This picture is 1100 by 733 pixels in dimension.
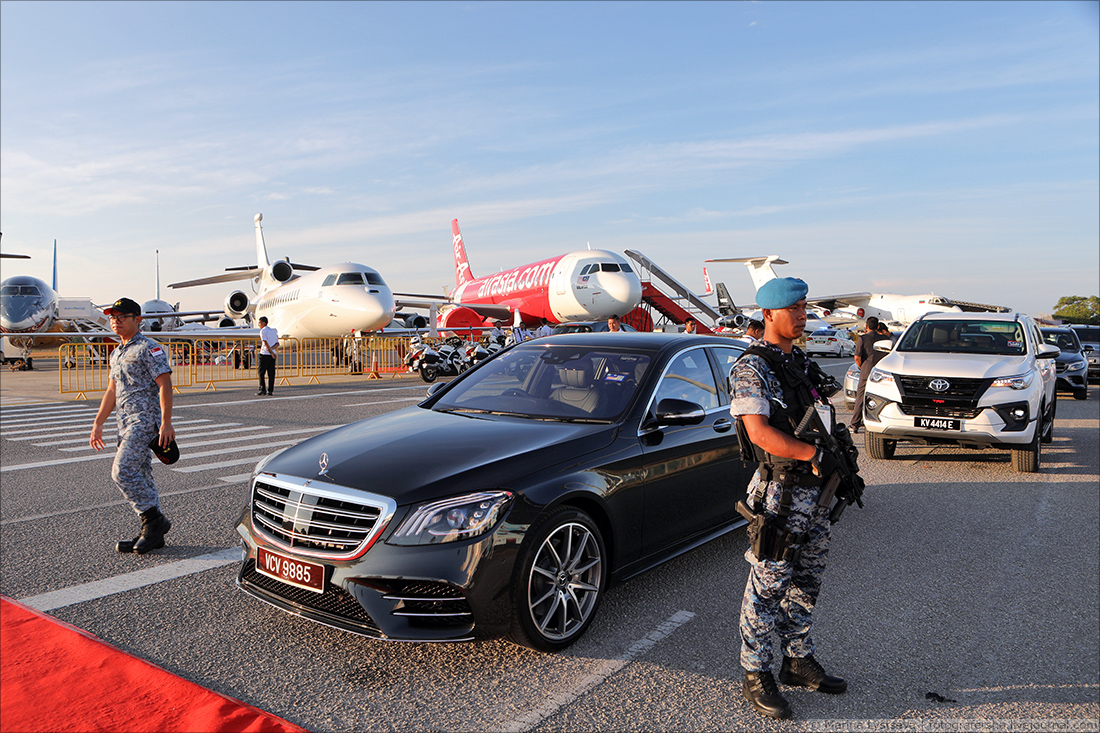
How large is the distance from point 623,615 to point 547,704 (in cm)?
105

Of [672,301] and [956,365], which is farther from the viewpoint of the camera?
[672,301]

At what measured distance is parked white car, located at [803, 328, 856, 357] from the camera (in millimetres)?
38875

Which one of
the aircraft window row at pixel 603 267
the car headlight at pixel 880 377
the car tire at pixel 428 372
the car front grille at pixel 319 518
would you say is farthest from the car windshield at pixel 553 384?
the aircraft window row at pixel 603 267

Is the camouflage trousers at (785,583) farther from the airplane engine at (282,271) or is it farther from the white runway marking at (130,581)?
the airplane engine at (282,271)

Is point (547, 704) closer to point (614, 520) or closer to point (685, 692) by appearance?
point (685, 692)

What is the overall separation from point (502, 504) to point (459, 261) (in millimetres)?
44848

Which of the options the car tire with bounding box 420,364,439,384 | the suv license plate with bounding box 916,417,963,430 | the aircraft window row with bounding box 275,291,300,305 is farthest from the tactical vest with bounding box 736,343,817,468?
the aircraft window row with bounding box 275,291,300,305

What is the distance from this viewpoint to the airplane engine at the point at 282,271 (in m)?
33.2

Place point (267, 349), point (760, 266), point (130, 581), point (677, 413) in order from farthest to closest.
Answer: point (760, 266) < point (267, 349) < point (130, 581) < point (677, 413)

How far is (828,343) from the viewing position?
127ft

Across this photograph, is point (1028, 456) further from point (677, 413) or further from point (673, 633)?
point (673, 633)

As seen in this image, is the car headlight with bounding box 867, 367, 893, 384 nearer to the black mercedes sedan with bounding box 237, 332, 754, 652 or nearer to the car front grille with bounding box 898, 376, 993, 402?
the car front grille with bounding box 898, 376, 993, 402

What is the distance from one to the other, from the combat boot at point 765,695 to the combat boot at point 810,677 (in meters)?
0.19

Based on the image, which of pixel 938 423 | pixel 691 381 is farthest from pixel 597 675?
pixel 938 423
